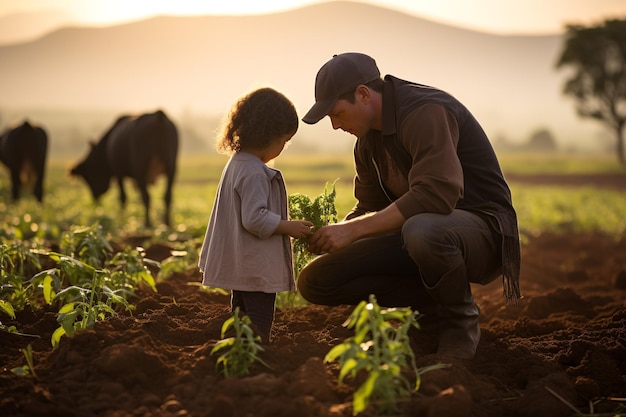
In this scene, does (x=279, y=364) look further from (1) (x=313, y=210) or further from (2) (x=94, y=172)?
(2) (x=94, y=172)

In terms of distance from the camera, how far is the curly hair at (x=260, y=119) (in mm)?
4301

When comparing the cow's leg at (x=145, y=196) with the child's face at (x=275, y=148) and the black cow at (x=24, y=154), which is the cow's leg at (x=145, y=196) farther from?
the child's face at (x=275, y=148)

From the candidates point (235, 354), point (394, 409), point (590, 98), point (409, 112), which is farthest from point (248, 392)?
point (590, 98)

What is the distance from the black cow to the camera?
56.7ft

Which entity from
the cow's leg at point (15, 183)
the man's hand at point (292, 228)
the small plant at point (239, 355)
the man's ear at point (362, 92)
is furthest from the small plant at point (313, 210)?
the cow's leg at point (15, 183)

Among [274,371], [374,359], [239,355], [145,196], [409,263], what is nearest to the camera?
[374,359]

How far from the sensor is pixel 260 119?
14.1ft

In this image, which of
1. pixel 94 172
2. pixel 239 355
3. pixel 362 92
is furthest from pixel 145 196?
pixel 239 355

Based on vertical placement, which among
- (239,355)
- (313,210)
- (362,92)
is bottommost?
(239,355)

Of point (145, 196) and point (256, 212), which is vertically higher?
point (256, 212)

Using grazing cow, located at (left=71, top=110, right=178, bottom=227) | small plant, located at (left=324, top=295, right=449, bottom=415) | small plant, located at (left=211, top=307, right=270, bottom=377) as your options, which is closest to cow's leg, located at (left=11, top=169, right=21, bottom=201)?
grazing cow, located at (left=71, top=110, right=178, bottom=227)

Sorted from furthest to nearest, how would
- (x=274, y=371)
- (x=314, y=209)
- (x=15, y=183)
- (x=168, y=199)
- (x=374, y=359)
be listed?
1. (x=15, y=183)
2. (x=168, y=199)
3. (x=314, y=209)
4. (x=274, y=371)
5. (x=374, y=359)

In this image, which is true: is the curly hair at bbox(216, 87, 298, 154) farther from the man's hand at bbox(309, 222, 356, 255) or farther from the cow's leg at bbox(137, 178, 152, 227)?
the cow's leg at bbox(137, 178, 152, 227)

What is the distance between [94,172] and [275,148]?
13541 millimetres
